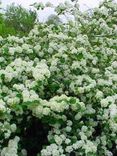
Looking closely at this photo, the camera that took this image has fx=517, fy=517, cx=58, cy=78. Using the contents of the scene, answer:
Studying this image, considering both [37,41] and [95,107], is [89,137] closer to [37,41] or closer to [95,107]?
[95,107]

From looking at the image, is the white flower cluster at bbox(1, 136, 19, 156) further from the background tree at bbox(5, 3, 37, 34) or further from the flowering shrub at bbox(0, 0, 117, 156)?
the background tree at bbox(5, 3, 37, 34)

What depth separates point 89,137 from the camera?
393 cm

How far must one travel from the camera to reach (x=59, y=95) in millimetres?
4031

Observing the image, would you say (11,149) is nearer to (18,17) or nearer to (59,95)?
(59,95)

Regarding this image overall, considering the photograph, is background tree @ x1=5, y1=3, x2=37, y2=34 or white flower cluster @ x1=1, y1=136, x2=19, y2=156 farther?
background tree @ x1=5, y1=3, x2=37, y2=34

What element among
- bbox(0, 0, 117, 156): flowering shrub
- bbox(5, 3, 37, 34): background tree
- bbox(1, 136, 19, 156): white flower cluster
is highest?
bbox(5, 3, 37, 34): background tree

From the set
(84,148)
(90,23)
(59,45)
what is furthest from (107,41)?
(84,148)

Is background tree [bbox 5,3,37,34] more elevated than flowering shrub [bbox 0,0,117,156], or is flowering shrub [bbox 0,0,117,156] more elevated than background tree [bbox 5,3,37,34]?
background tree [bbox 5,3,37,34]

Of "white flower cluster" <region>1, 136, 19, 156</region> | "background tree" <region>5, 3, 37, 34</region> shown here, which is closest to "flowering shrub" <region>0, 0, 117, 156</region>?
"white flower cluster" <region>1, 136, 19, 156</region>

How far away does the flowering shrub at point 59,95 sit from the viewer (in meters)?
3.50

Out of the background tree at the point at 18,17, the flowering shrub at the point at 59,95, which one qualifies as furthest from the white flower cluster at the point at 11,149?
the background tree at the point at 18,17

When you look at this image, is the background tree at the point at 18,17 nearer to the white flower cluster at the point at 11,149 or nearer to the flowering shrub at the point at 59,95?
the flowering shrub at the point at 59,95

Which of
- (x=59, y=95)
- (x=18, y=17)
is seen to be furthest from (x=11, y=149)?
(x=18, y=17)

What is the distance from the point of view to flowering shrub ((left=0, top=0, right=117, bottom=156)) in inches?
138
